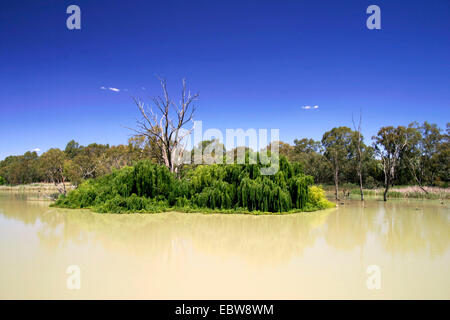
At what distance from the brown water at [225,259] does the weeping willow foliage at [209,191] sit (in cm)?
288

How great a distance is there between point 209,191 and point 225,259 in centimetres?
767

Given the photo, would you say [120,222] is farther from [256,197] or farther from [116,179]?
[256,197]

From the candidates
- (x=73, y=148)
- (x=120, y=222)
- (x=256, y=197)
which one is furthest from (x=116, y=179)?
(x=73, y=148)

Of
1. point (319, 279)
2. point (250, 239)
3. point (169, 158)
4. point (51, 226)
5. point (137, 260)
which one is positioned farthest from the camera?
point (169, 158)

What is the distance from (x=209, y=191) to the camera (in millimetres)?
13297

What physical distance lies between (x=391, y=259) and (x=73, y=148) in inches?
2857

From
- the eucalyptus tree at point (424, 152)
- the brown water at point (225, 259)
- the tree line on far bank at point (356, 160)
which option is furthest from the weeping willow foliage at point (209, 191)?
the eucalyptus tree at point (424, 152)

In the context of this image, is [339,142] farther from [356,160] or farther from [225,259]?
[225,259]

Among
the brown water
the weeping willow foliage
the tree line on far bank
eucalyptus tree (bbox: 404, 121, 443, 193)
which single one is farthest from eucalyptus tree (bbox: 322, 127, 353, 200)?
the brown water

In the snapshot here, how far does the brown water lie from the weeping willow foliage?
2.88 m

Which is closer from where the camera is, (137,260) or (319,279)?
Answer: (319,279)

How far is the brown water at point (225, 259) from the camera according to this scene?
416 centimetres

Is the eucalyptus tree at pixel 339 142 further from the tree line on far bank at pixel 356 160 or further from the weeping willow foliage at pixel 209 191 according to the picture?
the weeping willow foliage at pixel 209 191
